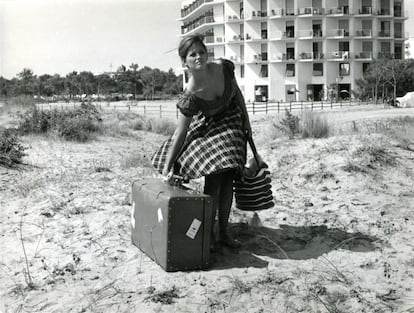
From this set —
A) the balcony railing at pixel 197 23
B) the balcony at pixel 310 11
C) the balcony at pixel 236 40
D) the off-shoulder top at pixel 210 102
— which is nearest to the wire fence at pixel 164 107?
the off-shoulder top at pixel 210 102

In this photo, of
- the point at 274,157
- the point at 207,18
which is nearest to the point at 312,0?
the point at 207,18

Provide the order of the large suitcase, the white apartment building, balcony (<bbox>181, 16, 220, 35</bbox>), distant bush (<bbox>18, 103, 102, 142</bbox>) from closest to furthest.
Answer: the large suitcase
distant bush (<bbox>18, 103, 102, 142</bbox>)
the white apartment building
balcony (<bbox>181, 16, 220, 35</bbox>)

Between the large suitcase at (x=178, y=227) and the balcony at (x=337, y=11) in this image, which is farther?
the balcony at (x=337, y=11)

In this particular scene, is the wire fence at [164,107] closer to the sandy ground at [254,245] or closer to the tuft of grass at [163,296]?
the sandy ground at [254,245]

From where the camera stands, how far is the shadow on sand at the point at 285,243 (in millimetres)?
4289

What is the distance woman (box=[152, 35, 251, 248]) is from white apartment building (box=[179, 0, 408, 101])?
186 ft

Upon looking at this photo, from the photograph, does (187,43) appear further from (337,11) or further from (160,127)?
(337,11)

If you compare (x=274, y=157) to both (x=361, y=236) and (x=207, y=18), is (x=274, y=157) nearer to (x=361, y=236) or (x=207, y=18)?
(x=361, y=236)

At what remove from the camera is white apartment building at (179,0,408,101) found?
60500 mm

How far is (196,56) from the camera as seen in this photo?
3.95 metres

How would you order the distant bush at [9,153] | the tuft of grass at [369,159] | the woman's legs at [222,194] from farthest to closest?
the distant bush at [9,153] → the tuft of grass at [369,159] → the woman's legs at [222,194]

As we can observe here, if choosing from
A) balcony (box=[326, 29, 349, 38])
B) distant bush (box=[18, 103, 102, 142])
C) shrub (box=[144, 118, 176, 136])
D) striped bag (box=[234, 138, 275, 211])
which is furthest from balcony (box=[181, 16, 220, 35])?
striped bag (box=[234, 138, 275, 211])

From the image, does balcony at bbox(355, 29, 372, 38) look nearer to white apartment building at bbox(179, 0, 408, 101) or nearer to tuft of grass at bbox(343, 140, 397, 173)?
white apartment building at bbox(179, 0, 408, 101)

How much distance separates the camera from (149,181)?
177 inches
